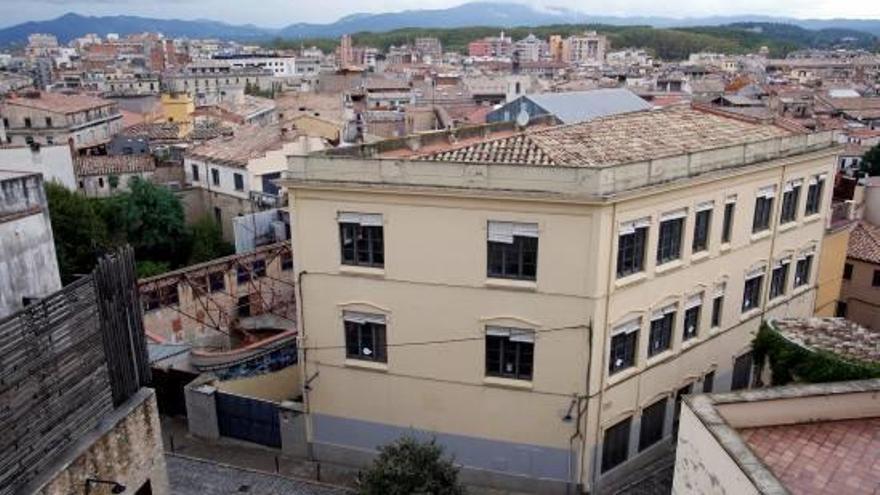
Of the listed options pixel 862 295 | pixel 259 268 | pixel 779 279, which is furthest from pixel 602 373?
A: pixel 862 295

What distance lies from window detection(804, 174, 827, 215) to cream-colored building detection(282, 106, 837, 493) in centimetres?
330

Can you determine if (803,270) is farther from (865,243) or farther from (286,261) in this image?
(286,261)

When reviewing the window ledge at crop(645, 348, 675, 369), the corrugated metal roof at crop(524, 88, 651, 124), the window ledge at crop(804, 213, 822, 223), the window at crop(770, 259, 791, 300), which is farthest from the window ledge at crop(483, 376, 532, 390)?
the corrugated metal roof at crop(524, 88, 651, 124)

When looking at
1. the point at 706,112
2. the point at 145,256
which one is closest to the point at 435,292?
the point at 706,112

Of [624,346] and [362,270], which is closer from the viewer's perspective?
[624,346]

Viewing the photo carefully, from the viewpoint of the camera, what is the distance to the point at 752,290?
2853 centimetres

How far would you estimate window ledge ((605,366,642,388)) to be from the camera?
76.0 ft

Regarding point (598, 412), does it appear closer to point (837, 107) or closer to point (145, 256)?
point (145, 256)

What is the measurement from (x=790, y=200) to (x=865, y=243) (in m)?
10.7

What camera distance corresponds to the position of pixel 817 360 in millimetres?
21922

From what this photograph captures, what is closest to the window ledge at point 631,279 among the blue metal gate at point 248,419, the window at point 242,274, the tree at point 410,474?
the tree at point 410,474

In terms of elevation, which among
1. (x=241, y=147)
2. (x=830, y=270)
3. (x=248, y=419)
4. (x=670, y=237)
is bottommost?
(x=248, y=419)

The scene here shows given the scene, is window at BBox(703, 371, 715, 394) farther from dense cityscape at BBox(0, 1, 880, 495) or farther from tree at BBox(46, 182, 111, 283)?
tree at BBox(46, 182, 111, 283)

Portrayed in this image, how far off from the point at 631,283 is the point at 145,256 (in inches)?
1350
